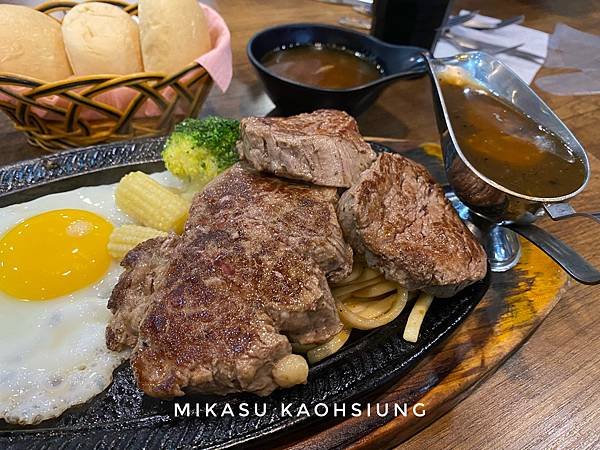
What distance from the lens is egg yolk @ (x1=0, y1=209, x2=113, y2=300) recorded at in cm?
215

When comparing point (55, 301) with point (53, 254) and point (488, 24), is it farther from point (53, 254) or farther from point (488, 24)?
point (488, 24)

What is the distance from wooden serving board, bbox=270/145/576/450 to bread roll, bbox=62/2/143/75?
92.8 inches

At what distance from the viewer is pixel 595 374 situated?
2297 mm

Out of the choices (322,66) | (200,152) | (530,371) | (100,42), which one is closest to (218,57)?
(100,42)

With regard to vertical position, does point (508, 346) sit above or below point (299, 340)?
below

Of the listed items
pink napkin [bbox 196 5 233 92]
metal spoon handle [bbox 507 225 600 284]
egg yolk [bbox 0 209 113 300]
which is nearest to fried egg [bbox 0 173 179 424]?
egg yolk [bbox 0 209 113 300]

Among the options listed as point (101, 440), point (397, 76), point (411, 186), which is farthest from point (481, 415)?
point (397, 76)

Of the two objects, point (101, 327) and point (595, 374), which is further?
point (595, 374)

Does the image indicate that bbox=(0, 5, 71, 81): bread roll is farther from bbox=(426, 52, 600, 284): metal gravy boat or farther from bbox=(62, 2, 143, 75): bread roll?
bbox=(426, 52, 600, 284): metal gravy boat

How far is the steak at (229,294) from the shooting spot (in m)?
1.66

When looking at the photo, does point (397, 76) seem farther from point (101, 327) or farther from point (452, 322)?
point (101, 327)

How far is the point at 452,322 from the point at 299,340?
70 cm

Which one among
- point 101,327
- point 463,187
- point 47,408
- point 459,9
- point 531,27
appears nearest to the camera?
point 47,408

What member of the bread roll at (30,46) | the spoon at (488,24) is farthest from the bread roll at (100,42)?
the spoon at (488,24)
